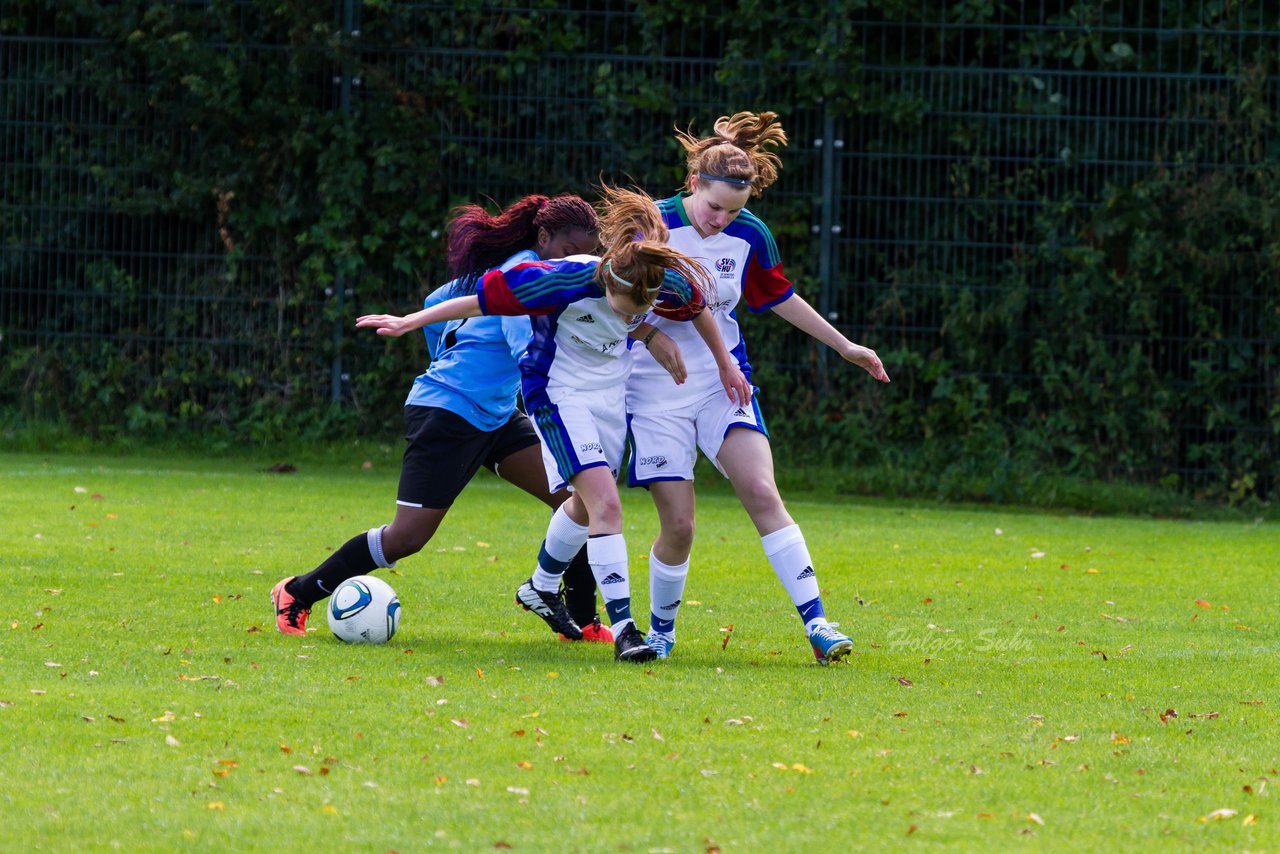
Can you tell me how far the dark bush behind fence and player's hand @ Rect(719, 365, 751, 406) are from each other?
23.7 ft

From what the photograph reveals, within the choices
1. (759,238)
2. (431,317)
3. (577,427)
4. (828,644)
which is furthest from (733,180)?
(828,644)

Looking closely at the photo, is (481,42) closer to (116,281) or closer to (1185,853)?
(116,281)

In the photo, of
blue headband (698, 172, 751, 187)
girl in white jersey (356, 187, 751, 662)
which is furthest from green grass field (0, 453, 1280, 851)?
blue headband (698, 172, 751, 187)

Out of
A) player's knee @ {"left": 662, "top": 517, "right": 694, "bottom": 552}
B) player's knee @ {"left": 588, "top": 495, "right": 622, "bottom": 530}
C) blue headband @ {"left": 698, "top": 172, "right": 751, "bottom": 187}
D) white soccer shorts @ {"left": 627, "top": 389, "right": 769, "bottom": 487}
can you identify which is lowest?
player's knee @ {"left": 662, "top": 517, "right": 694, "bottom": 552}

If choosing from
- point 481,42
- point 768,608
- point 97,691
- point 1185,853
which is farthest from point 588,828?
point 481,42

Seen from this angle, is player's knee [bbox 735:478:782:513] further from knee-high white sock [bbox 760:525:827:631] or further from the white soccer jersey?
the white soccer jersey

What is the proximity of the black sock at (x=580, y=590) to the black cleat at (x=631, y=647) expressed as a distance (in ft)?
2.05

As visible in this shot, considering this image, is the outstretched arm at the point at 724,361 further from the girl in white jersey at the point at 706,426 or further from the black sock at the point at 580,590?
the black sock at the point at 580,590

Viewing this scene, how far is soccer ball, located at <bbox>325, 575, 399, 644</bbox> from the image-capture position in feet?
20.5

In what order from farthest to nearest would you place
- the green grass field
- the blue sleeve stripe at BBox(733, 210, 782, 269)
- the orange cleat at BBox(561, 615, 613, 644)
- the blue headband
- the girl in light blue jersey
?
1. the orange cleat at BBox(561, 615, 613, 644)
2. the girl in light blue jersey
3. the blue sleeve stripe at BBox(733, 210, 782, 269)
4. the blue headband
5. the green grass field

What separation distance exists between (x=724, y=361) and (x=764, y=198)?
307 inches

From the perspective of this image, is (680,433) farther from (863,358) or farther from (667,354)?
(863,358)

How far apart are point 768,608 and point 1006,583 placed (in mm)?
1589

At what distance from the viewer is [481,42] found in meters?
13.9
